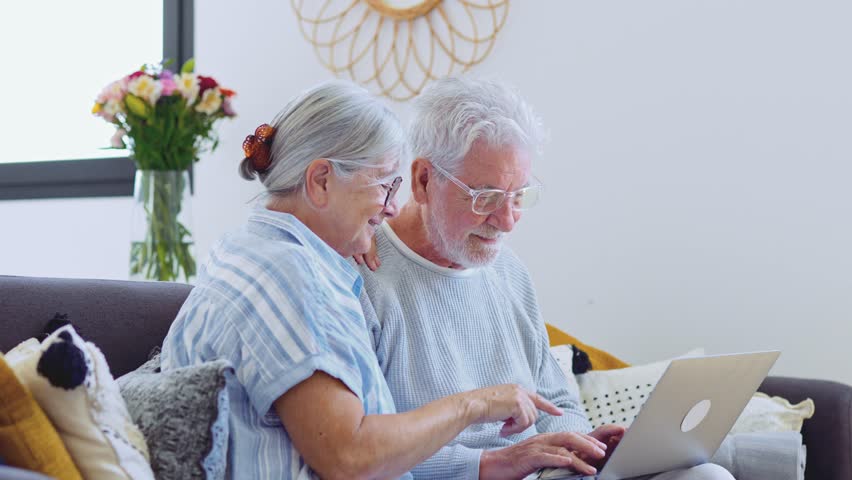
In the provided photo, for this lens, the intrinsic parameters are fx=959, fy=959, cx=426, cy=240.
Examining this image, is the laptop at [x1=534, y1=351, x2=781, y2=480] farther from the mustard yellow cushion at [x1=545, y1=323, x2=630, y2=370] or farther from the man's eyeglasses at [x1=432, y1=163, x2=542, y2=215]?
the mustard yellow cushion at [x1=545, y1=323, x2=630, y2=370]

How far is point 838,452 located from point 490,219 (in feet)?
2.98

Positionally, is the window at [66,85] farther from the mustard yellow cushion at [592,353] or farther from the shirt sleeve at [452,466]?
the shirt sleeve at [452,466]

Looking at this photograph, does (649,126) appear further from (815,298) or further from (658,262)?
(815,298)

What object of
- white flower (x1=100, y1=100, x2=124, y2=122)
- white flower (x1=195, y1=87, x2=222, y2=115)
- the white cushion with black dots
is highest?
white flower (x1=195, y1=87, x2=222, y2=115)

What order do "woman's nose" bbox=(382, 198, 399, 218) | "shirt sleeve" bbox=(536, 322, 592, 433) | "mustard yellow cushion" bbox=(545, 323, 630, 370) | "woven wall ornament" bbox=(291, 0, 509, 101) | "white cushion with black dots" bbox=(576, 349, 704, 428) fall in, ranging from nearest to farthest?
"woman's nose" bbox=(382, 198, 399, 218), "shirt sleeve" bbox=(536, 322, 592, 433), "white cushion with black dots" bbox=(576, 349, 704, 428), "mustard yellow cushion" bbox=(545, 323, 630, 370), "woven wall ornament" bbox=(291, 0, 509, 101)

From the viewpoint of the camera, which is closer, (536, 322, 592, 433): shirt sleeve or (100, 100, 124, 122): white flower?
(536, 322, 592, 433): shirt sleeve

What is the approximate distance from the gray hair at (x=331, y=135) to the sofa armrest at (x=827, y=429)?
1.18 meters

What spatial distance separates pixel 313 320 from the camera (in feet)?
4.12

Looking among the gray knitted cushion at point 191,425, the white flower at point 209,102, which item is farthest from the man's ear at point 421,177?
the white flower at point 209,102

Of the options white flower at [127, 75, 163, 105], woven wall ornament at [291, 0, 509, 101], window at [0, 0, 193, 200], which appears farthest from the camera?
window at [0, 0, 193, 200]

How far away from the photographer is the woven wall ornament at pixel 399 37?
9.04 ft

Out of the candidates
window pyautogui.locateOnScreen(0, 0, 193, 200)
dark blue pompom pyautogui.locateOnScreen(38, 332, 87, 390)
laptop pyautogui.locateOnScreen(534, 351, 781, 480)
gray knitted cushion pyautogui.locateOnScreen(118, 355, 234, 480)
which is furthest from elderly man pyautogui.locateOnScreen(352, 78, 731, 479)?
window pyautogui.locateOnScreen(0, 0, 193, 200)

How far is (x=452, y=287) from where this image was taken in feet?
6.00

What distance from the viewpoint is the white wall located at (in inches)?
92.4
